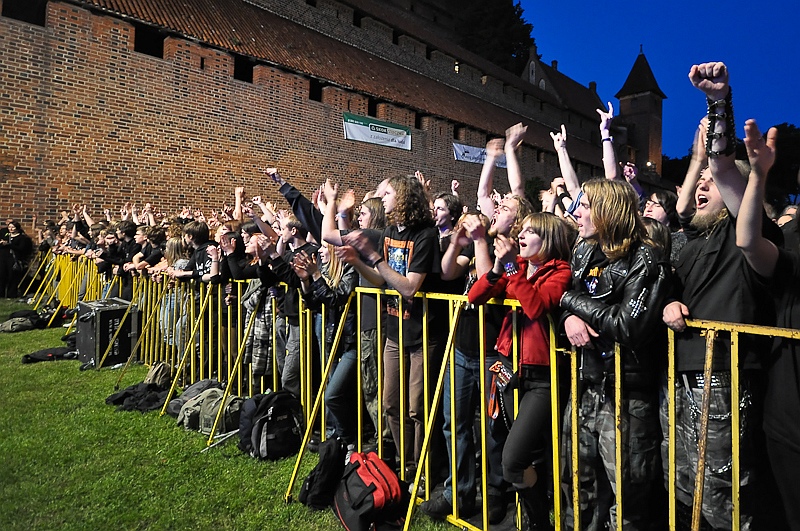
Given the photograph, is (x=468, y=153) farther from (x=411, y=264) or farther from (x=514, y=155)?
(x=411, y=264)

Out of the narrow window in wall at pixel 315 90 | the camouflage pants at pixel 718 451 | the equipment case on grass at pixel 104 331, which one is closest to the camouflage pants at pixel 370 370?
the camouflage pants at pixel 718 451

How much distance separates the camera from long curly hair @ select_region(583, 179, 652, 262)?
2.32 metres

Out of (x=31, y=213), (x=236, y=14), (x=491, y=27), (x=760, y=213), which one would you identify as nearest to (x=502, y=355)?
(x=760, y=213)

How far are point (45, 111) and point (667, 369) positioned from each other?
13.3 m

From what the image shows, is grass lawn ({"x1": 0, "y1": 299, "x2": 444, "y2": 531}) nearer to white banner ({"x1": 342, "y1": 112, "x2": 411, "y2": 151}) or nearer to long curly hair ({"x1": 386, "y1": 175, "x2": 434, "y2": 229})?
long curly hair ({"x1": 386, "y1": 175, "x2": 434, "y2": 229})

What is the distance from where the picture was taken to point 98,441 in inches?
171

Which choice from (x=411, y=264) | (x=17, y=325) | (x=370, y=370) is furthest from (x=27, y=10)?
(x=411, y=264)

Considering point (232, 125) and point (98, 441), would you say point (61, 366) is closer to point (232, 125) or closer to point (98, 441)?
point (98, 441)

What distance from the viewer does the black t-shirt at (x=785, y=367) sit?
6.39 feet

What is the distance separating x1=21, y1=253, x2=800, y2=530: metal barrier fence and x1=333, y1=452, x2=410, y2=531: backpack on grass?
0.15 m

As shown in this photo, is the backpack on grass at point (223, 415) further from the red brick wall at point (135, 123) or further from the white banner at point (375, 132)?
the white banner at point (375, 132)

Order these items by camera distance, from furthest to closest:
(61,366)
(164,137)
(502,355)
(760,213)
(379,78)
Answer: (379,78) < (164,137) < (61,366) < (502,355) < (760,213)

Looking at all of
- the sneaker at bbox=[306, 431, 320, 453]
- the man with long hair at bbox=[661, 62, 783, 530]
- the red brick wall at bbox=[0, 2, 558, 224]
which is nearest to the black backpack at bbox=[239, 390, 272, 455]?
the sneaker at bbox=[306, 431, 320, 453]

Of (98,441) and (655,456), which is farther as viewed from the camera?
(98,441)
